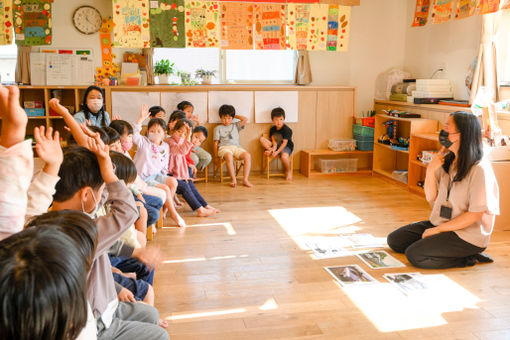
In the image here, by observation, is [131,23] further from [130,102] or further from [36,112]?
[36,112]

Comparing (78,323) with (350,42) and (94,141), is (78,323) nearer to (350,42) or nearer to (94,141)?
(94,141)

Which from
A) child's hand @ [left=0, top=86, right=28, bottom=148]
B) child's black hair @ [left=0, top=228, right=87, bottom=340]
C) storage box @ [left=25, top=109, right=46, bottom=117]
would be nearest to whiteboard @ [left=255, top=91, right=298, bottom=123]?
storage box @ [left=25, top=109, right=46, bottom=117]

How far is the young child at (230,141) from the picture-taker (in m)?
5.88

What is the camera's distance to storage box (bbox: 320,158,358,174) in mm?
6520

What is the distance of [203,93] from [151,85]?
738 millimetres

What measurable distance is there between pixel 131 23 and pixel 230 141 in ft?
6.50

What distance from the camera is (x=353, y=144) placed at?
21.7ft

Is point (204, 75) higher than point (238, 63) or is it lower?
lower

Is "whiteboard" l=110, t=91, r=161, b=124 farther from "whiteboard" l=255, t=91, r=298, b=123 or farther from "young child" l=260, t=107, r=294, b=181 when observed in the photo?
"young child" l=260, t=107, r=294, b=181

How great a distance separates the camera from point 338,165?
6.59 m

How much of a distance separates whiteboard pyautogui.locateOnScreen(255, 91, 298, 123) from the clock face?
240 cm

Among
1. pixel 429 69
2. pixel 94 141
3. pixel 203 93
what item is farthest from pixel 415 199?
pixel 94 141

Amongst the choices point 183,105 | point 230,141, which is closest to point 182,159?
point 183,105

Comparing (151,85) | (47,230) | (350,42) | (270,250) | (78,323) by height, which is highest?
(350,42)
